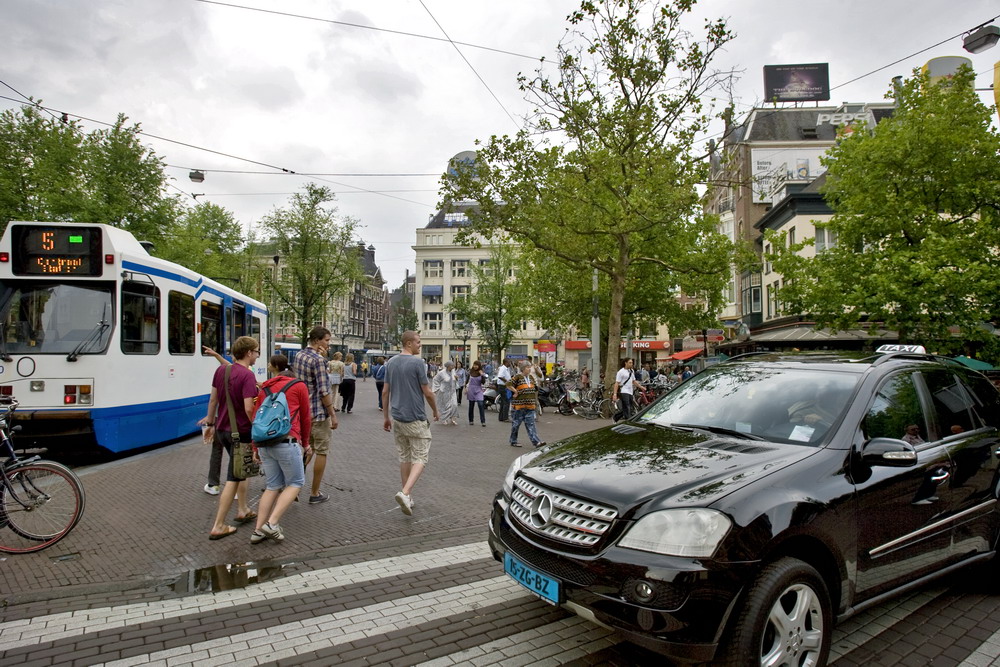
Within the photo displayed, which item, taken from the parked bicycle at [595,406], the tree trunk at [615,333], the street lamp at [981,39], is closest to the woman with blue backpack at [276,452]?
the street lamp at [981,39]

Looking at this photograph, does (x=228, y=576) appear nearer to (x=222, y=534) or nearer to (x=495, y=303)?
(x=222, y=534)

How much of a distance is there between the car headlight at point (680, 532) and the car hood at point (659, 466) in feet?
0.18

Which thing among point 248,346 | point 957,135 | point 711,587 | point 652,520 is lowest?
point 711,587

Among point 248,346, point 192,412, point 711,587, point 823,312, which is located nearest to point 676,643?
point 711,587

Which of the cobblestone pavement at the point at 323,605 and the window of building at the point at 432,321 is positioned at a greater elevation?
the window of building at the point at 432,321

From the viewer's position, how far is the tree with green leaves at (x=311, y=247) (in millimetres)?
37906

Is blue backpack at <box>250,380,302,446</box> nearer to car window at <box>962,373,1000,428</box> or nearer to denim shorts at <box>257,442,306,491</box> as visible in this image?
denim shorts at <box>257,442,306,491</box>

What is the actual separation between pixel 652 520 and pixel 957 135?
1936 centimetres

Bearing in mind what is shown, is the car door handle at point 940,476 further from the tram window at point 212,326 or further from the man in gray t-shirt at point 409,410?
the tram window at point 212,326

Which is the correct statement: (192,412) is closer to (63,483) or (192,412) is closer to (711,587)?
(63,483)

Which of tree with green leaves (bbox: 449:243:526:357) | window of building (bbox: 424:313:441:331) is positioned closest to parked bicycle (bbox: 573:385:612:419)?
tree with green leaves (bbox: 449:243:526:357)

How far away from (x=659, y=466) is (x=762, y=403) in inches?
42.2

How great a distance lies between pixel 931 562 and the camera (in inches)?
143

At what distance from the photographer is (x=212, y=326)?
12.0 m
